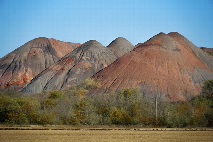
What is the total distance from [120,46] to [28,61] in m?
37.8

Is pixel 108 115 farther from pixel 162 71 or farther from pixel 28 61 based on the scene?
pixel 28 61

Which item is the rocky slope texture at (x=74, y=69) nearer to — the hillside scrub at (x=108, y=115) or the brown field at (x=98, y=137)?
the hillside scrub at (x=108, y=115)

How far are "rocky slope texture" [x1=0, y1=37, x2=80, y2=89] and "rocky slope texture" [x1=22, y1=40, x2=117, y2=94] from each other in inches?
466

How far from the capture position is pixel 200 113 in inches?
1855

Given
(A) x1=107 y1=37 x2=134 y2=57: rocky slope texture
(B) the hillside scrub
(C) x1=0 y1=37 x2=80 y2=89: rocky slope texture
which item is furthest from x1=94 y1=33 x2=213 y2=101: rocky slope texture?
(C) x1=0 y1=37 x2=80 y2=89: rocky slope texture

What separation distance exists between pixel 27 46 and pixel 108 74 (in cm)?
5695

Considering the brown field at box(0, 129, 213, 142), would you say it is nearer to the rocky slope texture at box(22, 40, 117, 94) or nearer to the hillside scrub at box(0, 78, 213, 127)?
the hillside scrub at box(0, 78, 213, 127)

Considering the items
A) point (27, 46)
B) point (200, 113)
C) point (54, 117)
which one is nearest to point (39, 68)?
point (27, 46)

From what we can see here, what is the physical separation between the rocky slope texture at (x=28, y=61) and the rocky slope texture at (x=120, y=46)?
22.1 m

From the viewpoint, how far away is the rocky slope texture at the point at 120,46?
136 metres

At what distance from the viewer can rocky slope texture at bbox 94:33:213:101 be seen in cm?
8388

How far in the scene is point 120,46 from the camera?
463 ft

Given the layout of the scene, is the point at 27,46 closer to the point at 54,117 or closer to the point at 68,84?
the point at 68,84

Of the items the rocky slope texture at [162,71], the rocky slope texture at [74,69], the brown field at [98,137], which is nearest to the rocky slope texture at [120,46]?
the rocky slope texture at [74,69]
